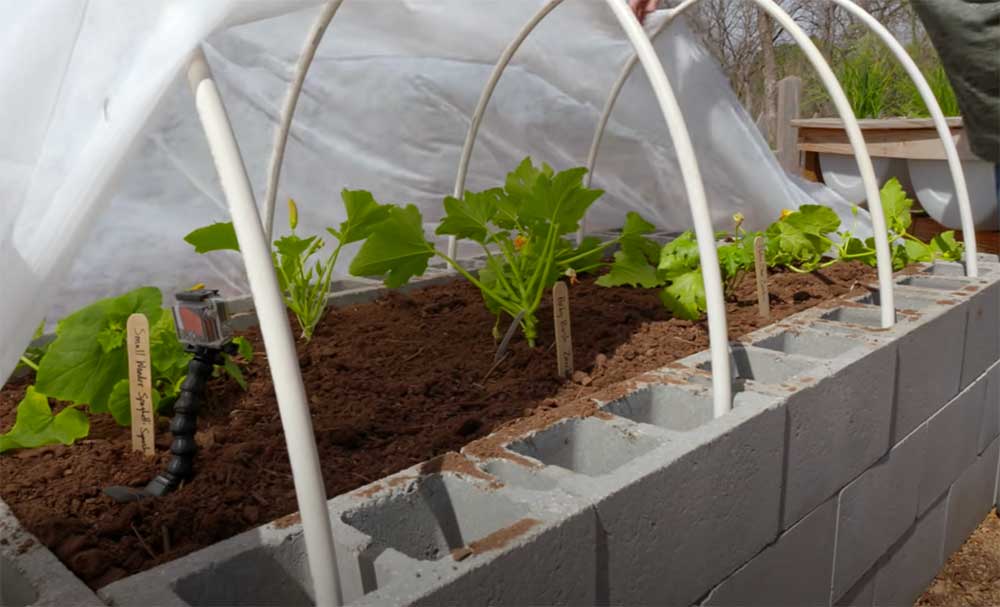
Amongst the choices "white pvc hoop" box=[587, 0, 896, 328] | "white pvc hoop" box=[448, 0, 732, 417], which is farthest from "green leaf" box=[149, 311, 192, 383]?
"white pvc hoop" box=[587, 0, 896, 328]

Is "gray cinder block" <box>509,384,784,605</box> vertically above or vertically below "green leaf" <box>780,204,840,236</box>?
below

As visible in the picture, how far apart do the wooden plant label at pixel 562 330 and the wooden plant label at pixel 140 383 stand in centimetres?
70

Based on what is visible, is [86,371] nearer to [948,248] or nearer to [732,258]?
[732,258]

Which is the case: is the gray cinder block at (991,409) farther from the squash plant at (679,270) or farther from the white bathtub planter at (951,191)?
the white bathtub planter at (951,191)

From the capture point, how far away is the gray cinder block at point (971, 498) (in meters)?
2.05

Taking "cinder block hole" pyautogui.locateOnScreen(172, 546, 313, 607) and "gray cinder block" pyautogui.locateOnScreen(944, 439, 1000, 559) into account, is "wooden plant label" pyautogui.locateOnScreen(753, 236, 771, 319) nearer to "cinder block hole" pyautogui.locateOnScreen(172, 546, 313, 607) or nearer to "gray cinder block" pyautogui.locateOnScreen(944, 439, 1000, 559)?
"gray cinder block" pyautogui.locateOnScreen(944, 439, 1000, 559)

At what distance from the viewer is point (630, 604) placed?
969 mm

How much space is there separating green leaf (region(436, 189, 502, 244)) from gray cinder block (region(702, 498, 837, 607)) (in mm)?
774

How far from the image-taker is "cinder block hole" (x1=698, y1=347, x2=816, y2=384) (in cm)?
146

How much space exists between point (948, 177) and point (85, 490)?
341 centimetres

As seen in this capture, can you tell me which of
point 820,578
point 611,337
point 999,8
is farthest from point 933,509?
point 999,8

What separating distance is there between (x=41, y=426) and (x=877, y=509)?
60.4 inches

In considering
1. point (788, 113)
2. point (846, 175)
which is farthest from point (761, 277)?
point (788, 113)

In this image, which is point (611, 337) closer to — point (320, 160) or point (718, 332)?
point (718, 332)
